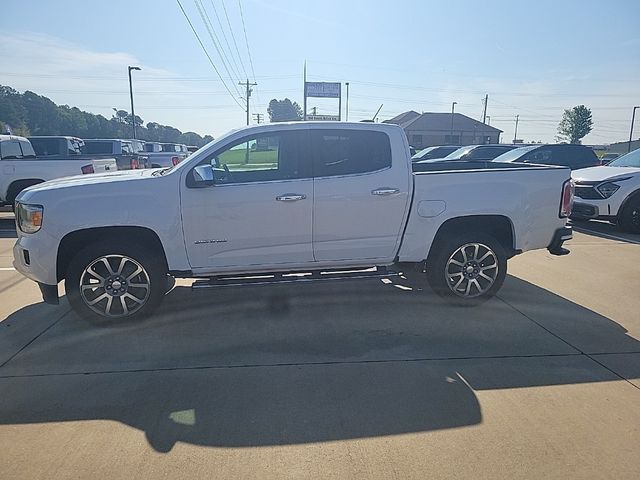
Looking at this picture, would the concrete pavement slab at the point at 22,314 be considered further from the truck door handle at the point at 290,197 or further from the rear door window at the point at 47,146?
the rear door window at the point at 47,146

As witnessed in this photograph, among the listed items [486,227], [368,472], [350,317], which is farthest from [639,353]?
[368,472]

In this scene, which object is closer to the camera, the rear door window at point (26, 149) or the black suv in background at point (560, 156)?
the rear door window at point (26, 149)

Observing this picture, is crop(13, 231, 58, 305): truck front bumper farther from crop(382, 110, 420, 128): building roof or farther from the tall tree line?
crop(382, 110, 420, 128): building roof

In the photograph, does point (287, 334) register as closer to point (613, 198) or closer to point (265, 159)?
point (265, 159)

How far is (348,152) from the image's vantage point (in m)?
4.69

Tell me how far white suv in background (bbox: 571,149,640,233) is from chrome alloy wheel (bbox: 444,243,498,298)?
5.42m

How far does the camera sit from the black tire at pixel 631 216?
884 cm

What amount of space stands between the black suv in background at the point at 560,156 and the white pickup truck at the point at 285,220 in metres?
9.27

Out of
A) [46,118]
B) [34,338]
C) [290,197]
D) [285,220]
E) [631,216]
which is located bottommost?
[34,338]

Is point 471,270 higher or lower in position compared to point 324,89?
lower

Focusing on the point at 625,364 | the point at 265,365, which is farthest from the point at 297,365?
the point at 625,364

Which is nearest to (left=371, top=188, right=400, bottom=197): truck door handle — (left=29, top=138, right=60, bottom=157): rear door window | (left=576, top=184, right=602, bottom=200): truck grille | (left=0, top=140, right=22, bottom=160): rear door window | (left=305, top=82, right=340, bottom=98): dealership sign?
(left=576, top=184, right=602, bottom=200): truck grille

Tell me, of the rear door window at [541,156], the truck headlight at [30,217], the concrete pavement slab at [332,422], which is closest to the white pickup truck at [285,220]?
the truck headlight at [30,217]

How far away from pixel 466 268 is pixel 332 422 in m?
2.70
